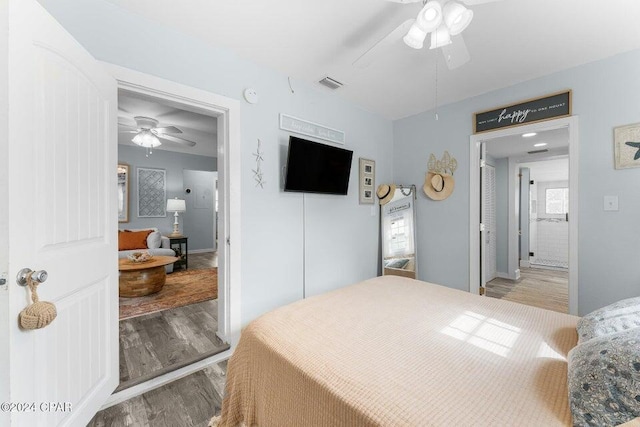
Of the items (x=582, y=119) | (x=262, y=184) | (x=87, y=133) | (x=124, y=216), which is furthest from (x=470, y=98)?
(x=124, y=216)

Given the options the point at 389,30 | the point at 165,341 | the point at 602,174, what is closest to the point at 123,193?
the point at 165,341

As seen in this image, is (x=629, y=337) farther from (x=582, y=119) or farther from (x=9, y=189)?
(x=582, y=119)

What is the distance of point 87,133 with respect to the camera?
1358 millimetres

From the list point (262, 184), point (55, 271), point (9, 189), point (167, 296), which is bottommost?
point (167, 296)

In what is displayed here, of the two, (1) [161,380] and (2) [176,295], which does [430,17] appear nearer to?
(1) [161,380]

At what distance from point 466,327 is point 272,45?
2.33 metres

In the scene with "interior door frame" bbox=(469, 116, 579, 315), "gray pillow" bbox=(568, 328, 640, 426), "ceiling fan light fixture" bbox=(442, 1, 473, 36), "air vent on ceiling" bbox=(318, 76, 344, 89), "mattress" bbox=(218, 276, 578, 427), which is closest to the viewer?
"gray pillow" bbox=(568, 328, 640, 426)

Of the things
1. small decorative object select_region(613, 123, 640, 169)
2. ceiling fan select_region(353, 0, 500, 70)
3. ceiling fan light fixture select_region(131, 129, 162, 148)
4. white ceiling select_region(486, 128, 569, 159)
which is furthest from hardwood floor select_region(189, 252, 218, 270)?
small decorative object select_region(613, 123, 640, 169)

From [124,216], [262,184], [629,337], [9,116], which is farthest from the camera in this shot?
[124,216]

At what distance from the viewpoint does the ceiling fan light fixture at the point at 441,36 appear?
147 centimetres

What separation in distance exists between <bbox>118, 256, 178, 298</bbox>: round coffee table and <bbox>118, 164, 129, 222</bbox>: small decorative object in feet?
7.19

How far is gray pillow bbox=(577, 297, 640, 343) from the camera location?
3.15 feet

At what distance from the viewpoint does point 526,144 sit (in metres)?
3.94

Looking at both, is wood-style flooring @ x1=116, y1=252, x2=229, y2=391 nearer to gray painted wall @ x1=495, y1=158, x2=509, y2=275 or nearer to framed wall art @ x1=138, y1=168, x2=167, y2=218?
framed wall art @ x1=138, y1=168, x2=167, y2=218
